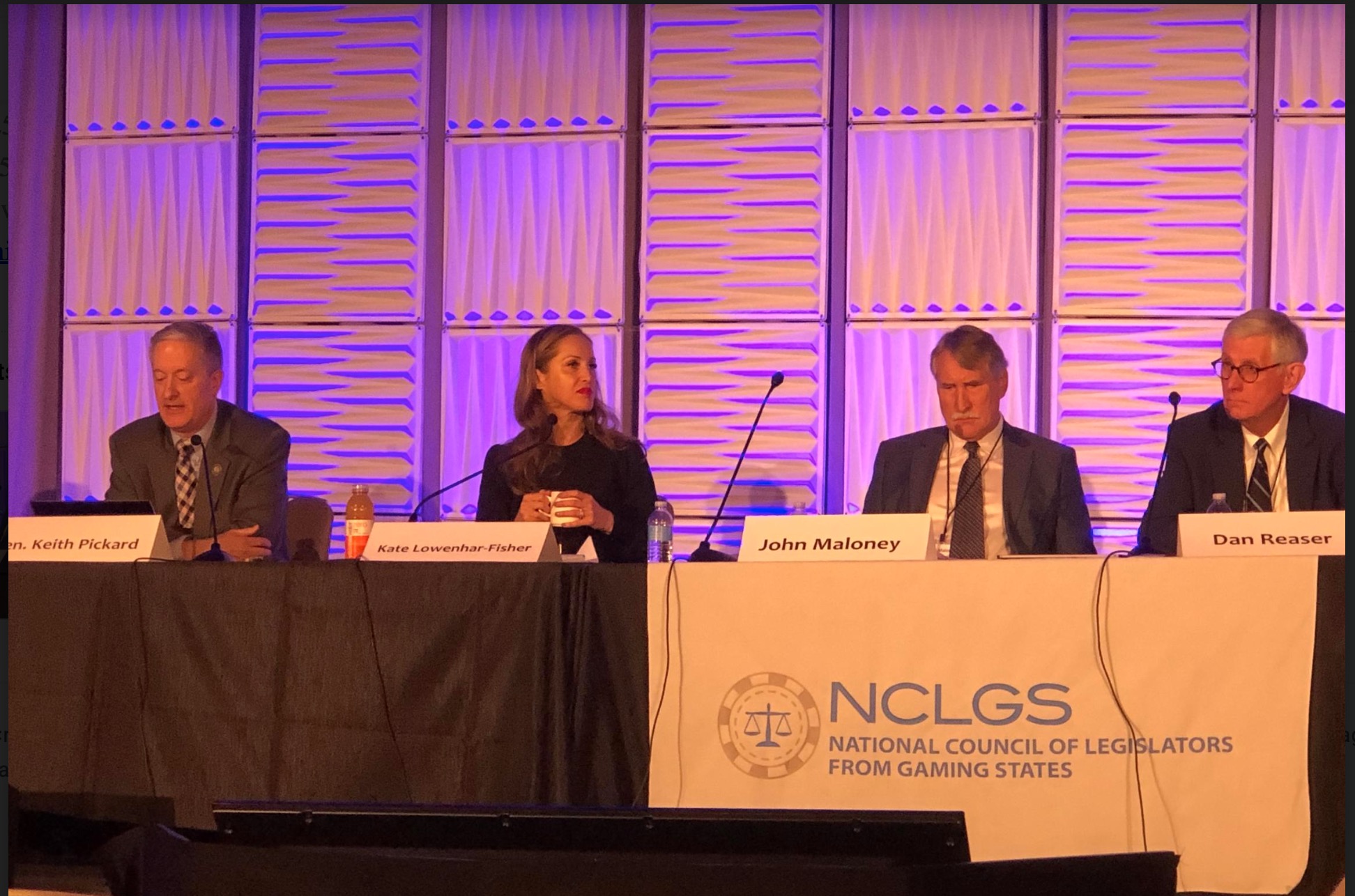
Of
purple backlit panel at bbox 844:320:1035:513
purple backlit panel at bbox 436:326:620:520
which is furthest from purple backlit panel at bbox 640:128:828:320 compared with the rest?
purple backlit panel at bbox 436:326:620:520

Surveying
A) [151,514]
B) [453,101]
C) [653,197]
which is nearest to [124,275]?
[453,101]

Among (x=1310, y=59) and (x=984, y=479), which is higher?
(x=1310, y=59)

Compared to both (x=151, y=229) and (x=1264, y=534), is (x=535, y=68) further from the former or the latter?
(x=1264, y=534)

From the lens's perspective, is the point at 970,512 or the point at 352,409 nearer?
the point at 970,512

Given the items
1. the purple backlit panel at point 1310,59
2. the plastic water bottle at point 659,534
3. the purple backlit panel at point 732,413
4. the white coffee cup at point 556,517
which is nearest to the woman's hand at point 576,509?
the white coffee cup at point 556,517

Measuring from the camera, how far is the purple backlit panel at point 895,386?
5160mm

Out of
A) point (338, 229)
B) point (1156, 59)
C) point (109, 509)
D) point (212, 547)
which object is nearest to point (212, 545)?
point (212, 547)

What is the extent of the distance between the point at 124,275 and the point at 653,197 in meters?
2.16

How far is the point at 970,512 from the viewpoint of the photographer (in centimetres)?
417

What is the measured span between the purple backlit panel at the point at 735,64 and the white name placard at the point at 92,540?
9.02 ft

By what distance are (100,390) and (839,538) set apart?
376 centimetres

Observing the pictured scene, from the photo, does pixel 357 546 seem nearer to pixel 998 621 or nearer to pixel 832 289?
pixel 998 621

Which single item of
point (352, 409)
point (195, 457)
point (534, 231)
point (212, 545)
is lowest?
point (212, 545)

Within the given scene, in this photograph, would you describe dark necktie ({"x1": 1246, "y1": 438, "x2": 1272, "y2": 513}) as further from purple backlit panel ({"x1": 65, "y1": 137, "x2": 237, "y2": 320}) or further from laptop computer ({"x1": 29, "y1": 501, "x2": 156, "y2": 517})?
purple backlit panel ({"x1": 65, "y1": 137, "x2": 237, "y2": 320})
